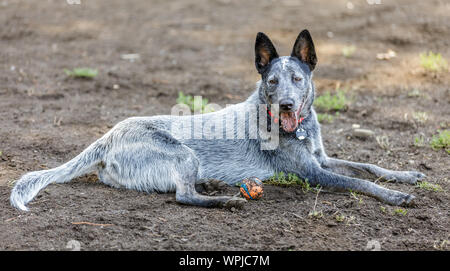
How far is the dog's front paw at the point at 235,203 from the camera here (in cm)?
447

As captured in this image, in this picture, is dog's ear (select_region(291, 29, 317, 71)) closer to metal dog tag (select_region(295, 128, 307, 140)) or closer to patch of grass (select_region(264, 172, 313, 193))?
metal dog tag (select_region(295, 128, 307, 140))

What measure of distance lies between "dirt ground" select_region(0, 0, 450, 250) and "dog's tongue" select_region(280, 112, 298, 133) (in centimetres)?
62

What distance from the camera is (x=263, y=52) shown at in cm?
521

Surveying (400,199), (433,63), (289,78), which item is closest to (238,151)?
(289,78)

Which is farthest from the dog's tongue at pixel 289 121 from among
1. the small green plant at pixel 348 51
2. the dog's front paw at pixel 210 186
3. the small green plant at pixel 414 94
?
the small green plant at pixel 348 51

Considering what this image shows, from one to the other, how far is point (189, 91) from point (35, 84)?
2470 millimetres

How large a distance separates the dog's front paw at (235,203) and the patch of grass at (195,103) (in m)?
2.60

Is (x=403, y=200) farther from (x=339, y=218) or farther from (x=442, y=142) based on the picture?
(x=442, y=142)

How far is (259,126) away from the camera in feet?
17.4

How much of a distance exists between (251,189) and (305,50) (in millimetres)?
1567

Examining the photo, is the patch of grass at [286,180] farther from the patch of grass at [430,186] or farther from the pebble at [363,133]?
the pebble at [363,133]

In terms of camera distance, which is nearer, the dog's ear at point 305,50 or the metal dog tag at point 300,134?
the dog's ear at point 305,50
